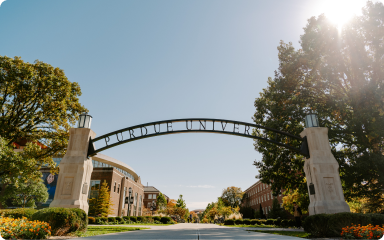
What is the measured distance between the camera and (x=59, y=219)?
8.16 meters

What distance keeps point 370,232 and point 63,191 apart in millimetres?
12399

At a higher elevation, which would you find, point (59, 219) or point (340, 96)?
point (340, 96)

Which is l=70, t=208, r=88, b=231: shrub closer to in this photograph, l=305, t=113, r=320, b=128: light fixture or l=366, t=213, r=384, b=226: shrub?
l=366, t=213, r=384, b=226: shrub

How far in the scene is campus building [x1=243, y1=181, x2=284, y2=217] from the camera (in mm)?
53650

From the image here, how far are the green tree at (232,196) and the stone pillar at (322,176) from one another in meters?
74.1

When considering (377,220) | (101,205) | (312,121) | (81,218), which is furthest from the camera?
(101,205)

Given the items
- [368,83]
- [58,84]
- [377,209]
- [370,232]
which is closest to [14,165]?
[58,84]

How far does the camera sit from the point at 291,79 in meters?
17.5

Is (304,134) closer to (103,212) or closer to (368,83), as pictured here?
(368,83)

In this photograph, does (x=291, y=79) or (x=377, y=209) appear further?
(x=377, y=209)

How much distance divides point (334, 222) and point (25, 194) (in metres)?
48.2

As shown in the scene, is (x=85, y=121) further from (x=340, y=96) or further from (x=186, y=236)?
(x=340, y=96)

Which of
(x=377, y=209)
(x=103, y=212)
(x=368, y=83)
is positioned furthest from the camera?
(x=103, y=212)

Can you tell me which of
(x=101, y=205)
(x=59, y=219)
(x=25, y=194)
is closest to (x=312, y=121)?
(x=59, y=219)
